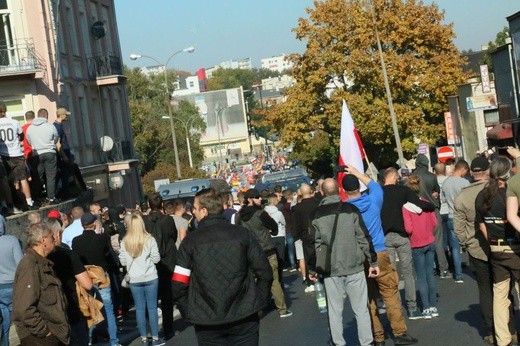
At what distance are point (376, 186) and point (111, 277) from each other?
5.31 meters

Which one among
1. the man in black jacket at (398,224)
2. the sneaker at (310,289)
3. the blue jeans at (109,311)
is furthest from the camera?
the sneaker at (310,289)

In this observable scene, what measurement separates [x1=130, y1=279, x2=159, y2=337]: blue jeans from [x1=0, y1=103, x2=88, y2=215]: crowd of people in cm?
372

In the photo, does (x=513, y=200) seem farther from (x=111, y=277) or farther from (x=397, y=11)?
(x=397, y=11)

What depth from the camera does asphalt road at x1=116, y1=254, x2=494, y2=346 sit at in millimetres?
12947

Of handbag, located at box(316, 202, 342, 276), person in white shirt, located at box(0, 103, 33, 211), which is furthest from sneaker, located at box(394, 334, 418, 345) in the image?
person in white shirt, located at box(0, 103, 33, 211)

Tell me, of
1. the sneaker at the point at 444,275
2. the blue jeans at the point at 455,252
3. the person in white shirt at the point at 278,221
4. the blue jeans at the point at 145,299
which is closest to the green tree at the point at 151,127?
the person in white shirt at the point at 278,221

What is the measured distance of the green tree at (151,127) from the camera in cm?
8450

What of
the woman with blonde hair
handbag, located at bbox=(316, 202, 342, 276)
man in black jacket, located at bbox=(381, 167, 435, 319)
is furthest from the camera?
the woman with blonde hair

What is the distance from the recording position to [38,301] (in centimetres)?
991

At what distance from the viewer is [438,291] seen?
1705 cm

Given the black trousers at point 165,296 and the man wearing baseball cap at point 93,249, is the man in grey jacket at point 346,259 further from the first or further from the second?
the black trousers at point 165,296

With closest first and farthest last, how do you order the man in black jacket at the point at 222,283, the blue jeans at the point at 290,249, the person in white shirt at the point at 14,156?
the man in black jacket at the point at 222,283
the person in white shirt at the point at 14,156
the blue jeans at the point at 290,249

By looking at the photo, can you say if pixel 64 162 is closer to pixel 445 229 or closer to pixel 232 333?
pixel 445 229

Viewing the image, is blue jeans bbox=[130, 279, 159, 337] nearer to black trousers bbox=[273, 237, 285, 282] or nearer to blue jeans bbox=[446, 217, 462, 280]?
black trousers bbox=[273, 237, 285, 282]
